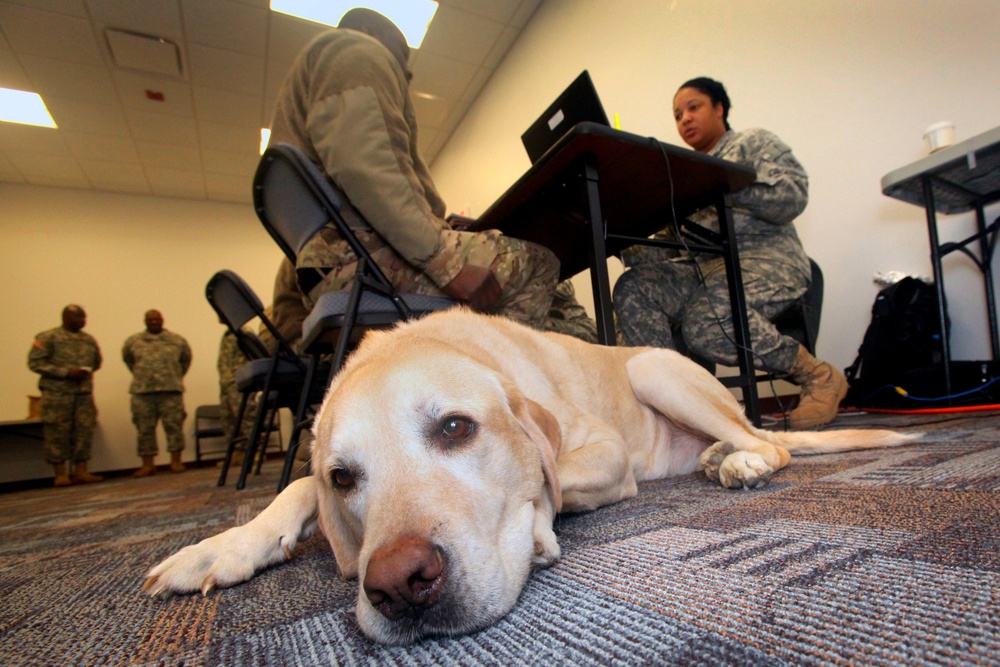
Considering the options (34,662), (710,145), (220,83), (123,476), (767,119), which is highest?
(220,83)

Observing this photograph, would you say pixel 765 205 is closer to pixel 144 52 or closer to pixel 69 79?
pixel 144 52

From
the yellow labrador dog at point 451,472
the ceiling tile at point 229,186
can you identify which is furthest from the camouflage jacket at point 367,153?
the ceiling tile at point 229,186

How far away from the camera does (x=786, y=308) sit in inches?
110

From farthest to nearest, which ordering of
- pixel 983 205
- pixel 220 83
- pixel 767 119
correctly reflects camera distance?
pixel 220 83 < pixel 767 119 < pixel 983 205

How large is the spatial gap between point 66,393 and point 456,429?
8.79 meters

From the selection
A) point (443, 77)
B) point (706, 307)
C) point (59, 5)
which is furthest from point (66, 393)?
point (706, 307)

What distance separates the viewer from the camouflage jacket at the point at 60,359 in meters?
6.96

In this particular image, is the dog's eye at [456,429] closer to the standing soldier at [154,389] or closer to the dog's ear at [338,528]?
the dog's ear at [338,528]

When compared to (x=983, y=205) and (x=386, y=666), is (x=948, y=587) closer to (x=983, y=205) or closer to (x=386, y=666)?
(x=386, y=666)

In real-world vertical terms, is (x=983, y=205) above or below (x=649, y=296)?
above

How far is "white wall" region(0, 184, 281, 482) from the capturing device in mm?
8156

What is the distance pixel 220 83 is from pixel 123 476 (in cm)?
652

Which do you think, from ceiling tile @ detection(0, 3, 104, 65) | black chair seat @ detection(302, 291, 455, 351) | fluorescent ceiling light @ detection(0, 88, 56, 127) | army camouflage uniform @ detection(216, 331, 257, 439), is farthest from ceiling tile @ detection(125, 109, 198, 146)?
black chair seat @ detection(302, 291, 455, 351)

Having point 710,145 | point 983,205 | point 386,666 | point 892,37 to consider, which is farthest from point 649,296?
point 386,666
